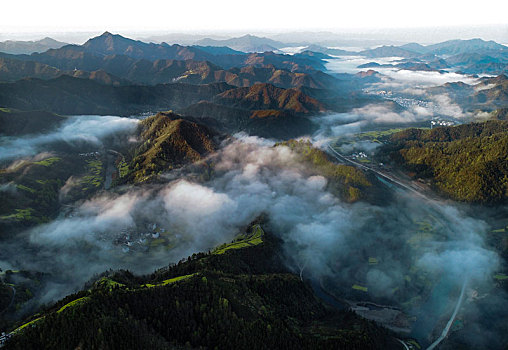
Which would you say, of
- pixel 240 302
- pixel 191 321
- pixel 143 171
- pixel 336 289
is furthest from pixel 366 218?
pixel 143 171

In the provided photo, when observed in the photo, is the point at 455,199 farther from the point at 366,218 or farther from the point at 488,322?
the point at 488,322

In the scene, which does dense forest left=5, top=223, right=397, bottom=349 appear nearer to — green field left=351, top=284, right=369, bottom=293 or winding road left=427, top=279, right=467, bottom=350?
winding road left=427, top=279, right=467, bottom=350

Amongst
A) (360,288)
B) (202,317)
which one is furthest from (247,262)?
(202,317)

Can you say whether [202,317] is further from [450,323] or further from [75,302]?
[450,323]

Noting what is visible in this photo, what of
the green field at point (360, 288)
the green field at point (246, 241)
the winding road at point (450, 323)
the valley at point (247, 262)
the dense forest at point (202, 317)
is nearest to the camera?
the dense forest at point (202, 317)

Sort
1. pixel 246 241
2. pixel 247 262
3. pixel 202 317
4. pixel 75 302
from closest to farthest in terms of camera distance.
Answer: pixel 75 302 < pixel 202 317 < pixel 247 262 < pixel 246 241

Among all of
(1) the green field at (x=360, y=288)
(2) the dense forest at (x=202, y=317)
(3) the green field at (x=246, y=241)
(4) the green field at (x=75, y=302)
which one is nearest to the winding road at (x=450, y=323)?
(2) the dense forest at (x=202, y=317)

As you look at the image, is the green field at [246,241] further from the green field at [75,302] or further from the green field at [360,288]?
the green field at [75,302]

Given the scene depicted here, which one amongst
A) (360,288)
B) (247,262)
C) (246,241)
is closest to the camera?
(247,262)
